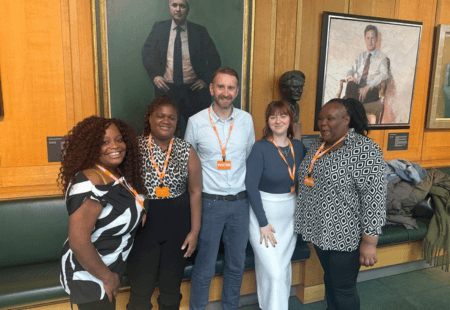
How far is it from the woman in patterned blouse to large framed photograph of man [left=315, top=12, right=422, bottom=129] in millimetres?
1575

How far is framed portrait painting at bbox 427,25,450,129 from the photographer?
12.6 feet

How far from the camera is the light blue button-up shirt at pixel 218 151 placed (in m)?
2.24

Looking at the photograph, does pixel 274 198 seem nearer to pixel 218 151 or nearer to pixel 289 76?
pixel 218 151

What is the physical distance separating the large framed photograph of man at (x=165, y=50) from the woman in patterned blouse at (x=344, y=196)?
134cm

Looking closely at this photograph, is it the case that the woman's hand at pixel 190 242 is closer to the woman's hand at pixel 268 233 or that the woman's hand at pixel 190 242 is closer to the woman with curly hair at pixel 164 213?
the woman with curly hair at pixel 164 213

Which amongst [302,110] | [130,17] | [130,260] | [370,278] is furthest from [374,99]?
[130,260]

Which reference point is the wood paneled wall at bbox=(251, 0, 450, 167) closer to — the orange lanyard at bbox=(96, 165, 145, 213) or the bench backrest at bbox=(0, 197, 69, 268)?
the orange lanyard at bbox=(96, 165, 145, 213)

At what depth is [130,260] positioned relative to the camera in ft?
6.10

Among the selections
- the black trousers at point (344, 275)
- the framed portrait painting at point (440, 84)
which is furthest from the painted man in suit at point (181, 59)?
the framed portrait painting at point (440, 84)

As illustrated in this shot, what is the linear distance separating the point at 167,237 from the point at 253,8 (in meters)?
2.29

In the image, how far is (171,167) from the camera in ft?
6.29

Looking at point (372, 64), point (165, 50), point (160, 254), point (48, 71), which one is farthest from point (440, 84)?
point (48, 71)

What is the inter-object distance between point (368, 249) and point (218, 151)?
1163 mm

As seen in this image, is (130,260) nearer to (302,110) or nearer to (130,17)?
(130,17)
